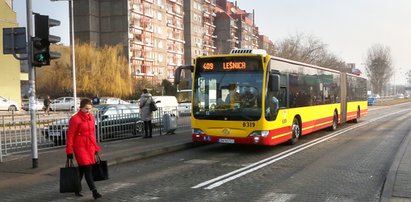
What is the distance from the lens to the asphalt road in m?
7.76

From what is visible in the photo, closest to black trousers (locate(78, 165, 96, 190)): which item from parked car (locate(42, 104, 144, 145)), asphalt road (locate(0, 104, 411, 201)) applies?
asphalt road (locate(0, 104, 411, 201))

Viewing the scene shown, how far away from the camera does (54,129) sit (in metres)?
14.8

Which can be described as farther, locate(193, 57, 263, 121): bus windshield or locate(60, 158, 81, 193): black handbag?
locate(193, 57, 263, 121): bus windshield

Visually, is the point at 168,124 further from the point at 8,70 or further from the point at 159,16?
the point at 159,16

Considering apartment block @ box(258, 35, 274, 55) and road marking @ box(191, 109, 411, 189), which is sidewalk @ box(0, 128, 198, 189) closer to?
road marking @ box(191, 109, 411, 189)

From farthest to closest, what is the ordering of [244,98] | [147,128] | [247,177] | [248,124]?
[147,128], [244,98], [248,124], [247,177]

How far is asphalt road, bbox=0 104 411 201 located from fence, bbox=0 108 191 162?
353 centimetres

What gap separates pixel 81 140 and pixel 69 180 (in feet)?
2.25

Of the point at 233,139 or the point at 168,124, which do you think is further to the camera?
the point at 168,124

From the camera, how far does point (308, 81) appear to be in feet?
55.4

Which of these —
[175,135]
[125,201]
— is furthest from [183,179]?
[175,135]

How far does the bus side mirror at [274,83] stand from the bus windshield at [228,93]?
28 centimetres

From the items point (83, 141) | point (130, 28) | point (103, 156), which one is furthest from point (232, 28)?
point (83, 141)

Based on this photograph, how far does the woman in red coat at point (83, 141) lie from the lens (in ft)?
24.0
